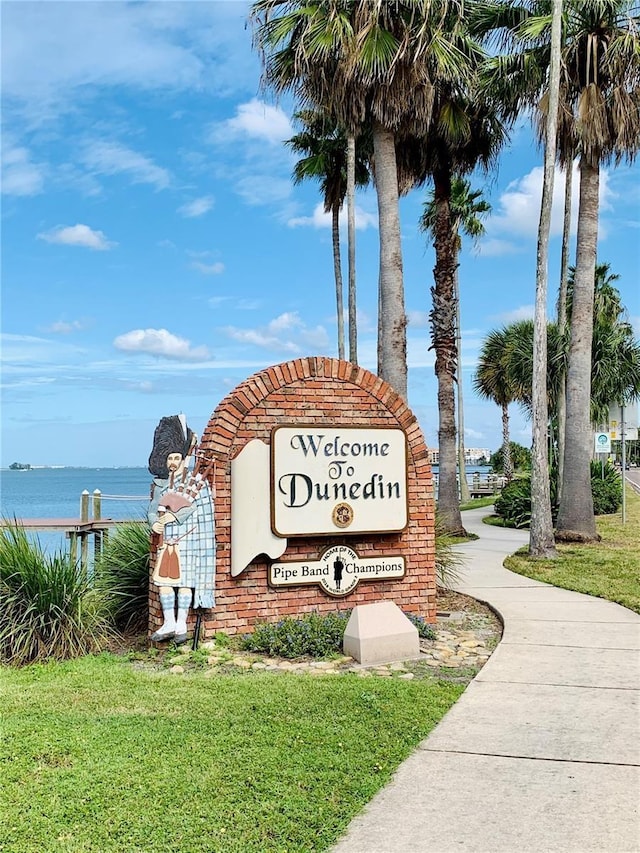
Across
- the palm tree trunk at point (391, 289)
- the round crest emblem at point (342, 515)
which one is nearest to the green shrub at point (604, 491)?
the palm tree trunk at point (391, 289)

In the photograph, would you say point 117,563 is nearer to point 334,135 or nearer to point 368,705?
point 368,705

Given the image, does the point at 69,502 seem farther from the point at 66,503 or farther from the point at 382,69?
the point at 382,69

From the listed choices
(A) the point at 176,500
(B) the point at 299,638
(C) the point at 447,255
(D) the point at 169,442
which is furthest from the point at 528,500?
(A) the point at 176,500

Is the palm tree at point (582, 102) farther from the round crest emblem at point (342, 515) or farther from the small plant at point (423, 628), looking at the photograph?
the round crest emblem at point (342, 515)

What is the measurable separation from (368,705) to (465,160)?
16.1 meters

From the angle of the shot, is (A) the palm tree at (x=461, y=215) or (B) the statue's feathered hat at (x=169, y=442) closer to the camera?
(B) the statue's feathered hat at (x=169, y=442)

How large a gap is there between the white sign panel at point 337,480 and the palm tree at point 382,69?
266 inches

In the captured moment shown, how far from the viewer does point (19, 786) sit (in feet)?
14.2

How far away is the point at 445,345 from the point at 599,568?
301 inches

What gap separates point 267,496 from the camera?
7.93m

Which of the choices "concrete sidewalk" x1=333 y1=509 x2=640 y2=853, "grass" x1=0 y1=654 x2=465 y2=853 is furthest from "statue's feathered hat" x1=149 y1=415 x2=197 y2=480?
"concrete sidewalk" x1=333 y1=509 x2=640 y2=853

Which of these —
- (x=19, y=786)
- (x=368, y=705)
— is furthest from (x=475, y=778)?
(x=19, y=786)

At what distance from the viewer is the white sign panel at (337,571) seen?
26.2 ft

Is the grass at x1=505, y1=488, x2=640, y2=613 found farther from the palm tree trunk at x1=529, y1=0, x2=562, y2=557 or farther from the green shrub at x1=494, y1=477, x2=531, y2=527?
the green shrub at x1=494, y1=477, x2=531, y2=527
